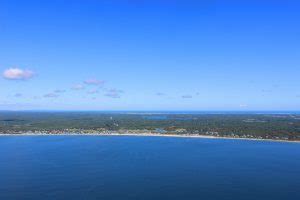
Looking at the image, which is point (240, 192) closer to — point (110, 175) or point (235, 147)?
point (110, 175)

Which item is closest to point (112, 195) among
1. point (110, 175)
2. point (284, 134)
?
point (110, 175)

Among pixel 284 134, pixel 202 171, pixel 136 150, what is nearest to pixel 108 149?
pixel 136 150

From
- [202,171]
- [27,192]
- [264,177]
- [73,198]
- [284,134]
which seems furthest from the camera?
[284,134]

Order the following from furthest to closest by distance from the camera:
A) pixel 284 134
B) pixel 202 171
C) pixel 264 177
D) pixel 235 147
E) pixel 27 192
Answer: pixel 284 134 → pixel 235 147 → pixel 202 171 → pixel 264 177 → pixel 27 192

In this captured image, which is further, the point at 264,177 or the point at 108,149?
the point at 108,149

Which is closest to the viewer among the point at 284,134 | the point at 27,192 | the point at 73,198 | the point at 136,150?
the point at 73,198

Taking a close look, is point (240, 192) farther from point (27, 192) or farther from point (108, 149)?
point (108, 149)
